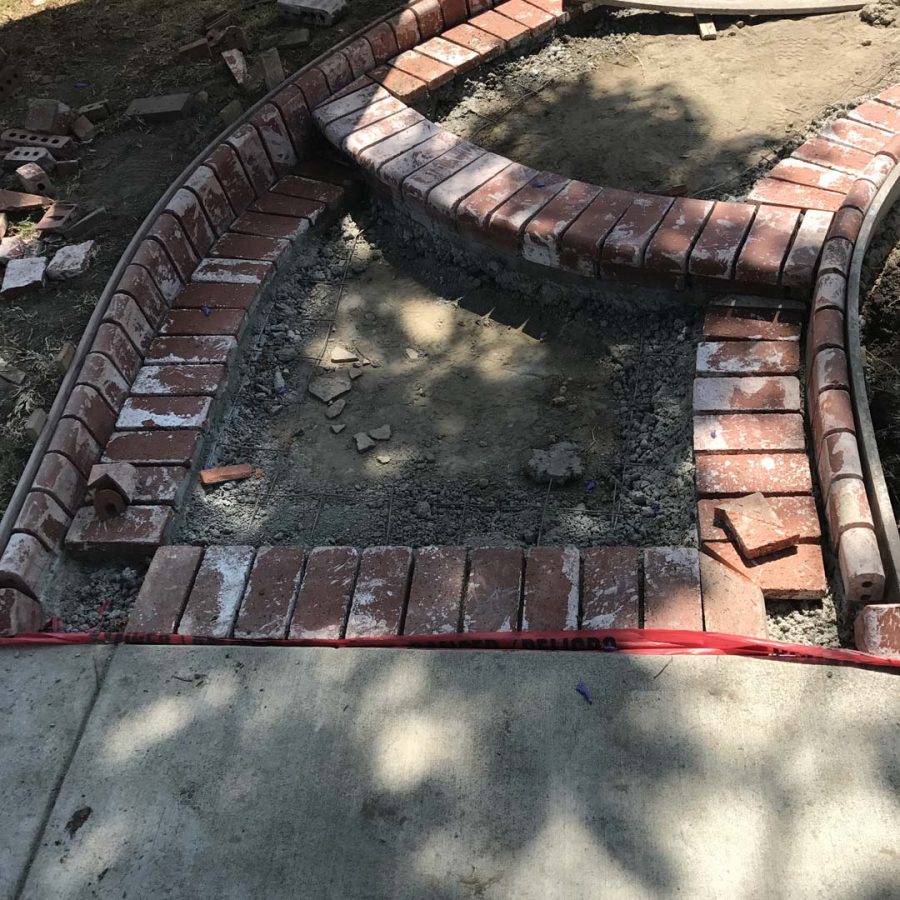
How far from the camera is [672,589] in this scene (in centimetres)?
268

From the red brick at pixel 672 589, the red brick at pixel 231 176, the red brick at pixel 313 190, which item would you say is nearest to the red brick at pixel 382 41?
the red brick at pixel 313 190

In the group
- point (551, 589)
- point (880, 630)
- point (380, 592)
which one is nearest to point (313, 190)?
point (380, 592)

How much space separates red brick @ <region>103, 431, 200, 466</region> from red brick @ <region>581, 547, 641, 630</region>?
1.40 metres

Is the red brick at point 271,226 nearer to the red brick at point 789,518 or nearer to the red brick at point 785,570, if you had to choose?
the red brick at point 789,518

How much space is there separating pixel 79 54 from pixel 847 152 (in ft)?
13.0

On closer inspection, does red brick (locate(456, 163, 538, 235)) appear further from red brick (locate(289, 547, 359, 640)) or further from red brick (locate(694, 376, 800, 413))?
red brick (locate(289, 547, 359, 640))

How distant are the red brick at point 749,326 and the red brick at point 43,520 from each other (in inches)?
88.2

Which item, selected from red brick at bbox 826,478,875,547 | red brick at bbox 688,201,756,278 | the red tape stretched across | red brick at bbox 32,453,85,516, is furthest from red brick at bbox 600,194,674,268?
red brick at bbox 32,453,85,516

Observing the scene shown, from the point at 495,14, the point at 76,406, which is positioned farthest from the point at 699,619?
the point at 495,14

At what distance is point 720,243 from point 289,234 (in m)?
1.79

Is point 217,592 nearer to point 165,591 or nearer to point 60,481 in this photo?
point 165,591

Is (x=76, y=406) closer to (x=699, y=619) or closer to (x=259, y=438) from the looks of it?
(x=259, y=438)

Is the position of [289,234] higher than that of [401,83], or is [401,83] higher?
[401,83]

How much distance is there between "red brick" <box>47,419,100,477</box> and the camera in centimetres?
321
